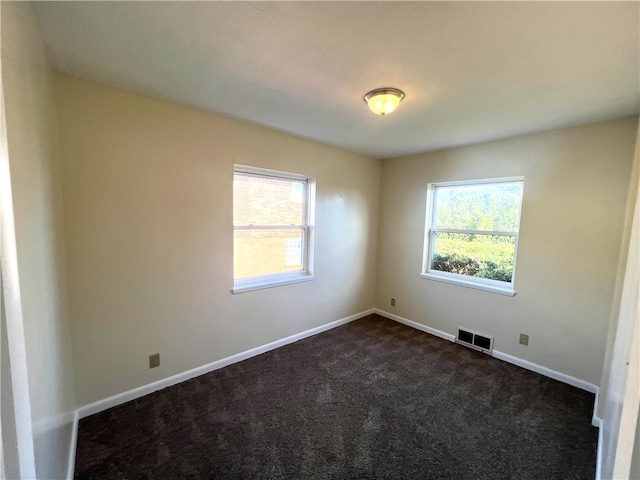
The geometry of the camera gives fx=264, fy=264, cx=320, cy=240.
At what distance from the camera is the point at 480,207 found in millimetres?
3143

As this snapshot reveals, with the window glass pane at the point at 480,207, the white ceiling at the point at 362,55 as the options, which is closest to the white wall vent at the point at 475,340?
the window glass pane at the point at 480,207

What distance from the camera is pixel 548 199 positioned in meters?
2.58

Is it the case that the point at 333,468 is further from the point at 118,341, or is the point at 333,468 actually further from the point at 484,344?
the point at 484,344

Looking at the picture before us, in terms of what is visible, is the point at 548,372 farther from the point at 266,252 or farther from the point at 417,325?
the point at 266,252

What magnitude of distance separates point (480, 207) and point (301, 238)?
2189 millimetres

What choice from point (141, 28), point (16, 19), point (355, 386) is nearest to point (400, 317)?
point (355, 386)

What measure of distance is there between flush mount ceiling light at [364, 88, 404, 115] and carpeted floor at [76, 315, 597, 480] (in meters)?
2.33

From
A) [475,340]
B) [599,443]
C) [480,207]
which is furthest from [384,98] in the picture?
[475,340]

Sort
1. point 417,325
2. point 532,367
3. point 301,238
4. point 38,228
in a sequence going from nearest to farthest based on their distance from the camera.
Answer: point 38,228 < point 532,367 < point 301,238 < point 417,325

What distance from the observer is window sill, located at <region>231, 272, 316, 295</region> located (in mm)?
2759

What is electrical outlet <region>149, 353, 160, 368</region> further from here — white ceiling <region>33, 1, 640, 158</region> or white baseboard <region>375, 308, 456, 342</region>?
white baseboard <region>375, 308, 456, 342</region>

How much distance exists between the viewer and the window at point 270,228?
275 centimetres

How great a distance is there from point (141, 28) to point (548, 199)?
3.44m

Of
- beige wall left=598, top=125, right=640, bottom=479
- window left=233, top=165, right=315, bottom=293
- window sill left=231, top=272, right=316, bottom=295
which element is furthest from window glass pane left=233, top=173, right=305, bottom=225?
beige wall left=598, top=125, right=640, bottom=479
